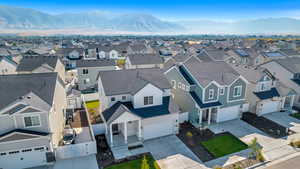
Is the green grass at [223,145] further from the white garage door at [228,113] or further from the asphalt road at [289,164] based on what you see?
the white garage door at [228,113]

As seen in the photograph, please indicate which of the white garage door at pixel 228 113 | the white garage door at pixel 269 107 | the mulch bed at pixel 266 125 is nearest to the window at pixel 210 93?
the white garage door at pixel 228 113

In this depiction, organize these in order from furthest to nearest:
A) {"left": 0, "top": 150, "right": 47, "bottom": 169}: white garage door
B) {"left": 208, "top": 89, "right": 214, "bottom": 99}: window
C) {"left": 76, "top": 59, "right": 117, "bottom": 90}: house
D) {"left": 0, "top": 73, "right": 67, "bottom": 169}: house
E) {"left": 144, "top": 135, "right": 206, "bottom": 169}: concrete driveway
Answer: {"left": 76, "top": 59, "right": 117, "bottom": 90}: house
{"left": 208, "top": 89, "right": 214, "bottom": 99}: window
{"left": 144, "top": 135, "right": 206, "bottom": 169}: concrete driveway
{"left": 0, "top": 150, "right": 47, "bottom": 169}: white garage door
{"left": 0, "top": 73, "right": 67, "bottom": 169}: house

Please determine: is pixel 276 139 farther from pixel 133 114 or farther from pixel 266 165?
pixel 133 114

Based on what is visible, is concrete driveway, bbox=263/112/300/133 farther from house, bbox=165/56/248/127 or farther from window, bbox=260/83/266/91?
house, bbox=165/56/248/127

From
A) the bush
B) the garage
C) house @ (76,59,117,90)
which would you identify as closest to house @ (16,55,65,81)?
house @ (76,59,117,90)

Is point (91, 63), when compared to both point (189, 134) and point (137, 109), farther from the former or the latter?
point (189, 134)

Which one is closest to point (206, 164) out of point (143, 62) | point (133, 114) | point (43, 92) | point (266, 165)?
point (266, 165)

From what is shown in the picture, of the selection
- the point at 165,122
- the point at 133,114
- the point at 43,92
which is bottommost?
the point at 165,122
